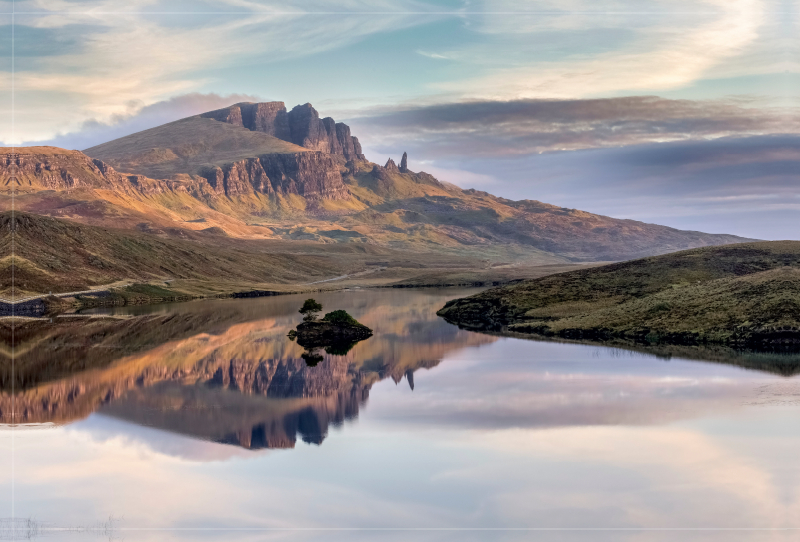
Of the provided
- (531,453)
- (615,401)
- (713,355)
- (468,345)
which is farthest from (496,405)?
(468,345)

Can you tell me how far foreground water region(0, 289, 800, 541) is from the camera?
28.5m

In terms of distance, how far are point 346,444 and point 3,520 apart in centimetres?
1667

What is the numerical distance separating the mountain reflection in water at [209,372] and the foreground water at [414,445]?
323mm

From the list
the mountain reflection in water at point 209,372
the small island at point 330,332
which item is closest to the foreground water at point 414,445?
the mountain reflection in water at point 209,372

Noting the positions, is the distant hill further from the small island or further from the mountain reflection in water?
the small island

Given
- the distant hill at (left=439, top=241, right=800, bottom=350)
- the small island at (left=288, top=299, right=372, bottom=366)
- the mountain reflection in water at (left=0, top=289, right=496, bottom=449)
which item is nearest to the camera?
the mountain reflection in water at (left=0, top=289, right=496, bottom=449)

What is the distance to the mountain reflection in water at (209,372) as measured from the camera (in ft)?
154

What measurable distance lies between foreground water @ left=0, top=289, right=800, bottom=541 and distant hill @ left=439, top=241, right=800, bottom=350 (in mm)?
14752

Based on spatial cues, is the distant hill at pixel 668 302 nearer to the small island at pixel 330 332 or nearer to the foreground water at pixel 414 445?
the foreground water at pixel 414 445

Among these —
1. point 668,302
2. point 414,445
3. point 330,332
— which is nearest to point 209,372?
point 330,332

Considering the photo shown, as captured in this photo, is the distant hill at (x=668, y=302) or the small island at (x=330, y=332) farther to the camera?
the small island at (x=330, y=332)

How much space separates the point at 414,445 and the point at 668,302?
64310mm

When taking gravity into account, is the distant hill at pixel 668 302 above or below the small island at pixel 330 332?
above

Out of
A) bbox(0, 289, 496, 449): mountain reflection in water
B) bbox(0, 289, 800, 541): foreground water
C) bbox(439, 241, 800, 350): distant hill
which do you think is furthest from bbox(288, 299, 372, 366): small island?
bbox(439, 241, 800, 350): distant hill
